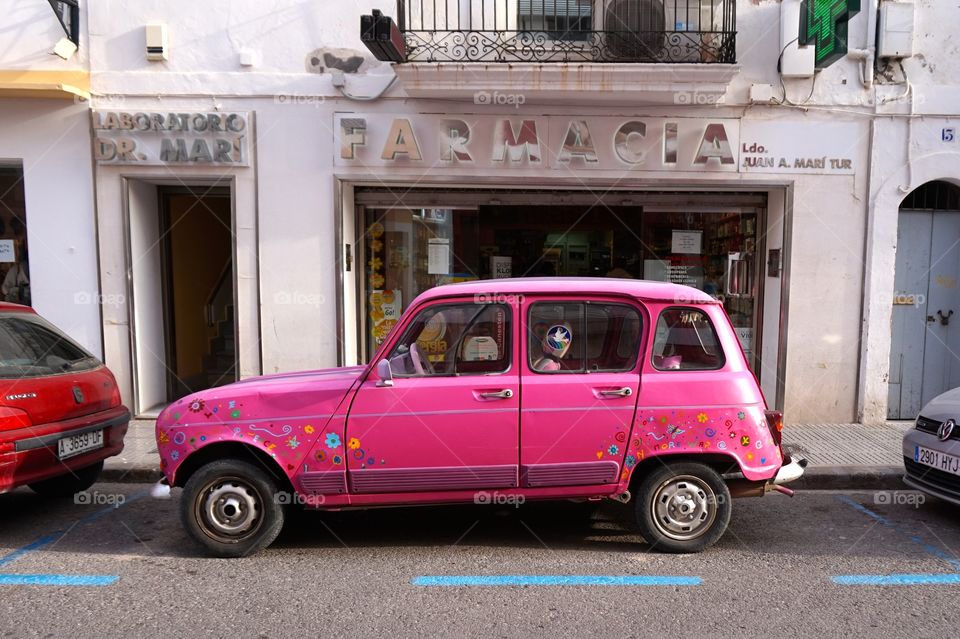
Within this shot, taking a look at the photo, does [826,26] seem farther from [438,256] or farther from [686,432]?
[686,432]

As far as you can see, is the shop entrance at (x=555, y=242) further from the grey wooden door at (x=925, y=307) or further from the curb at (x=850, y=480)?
the curb at (x=850, y=480)

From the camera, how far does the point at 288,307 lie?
8133 mm

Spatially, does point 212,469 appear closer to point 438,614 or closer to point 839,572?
point 438,614

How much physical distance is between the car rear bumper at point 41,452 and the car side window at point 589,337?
11.9ft

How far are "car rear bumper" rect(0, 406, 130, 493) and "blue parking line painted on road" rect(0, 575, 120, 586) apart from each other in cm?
73

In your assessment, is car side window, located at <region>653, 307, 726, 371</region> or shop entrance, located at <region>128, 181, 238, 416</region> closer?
car side window, located at <region>653, 307, 726, 371</region>

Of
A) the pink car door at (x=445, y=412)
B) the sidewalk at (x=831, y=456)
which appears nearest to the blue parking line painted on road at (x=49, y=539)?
the sidewalk at (x=831, y=456)

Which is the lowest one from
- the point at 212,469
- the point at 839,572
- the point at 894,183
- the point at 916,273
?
the point at 839,572

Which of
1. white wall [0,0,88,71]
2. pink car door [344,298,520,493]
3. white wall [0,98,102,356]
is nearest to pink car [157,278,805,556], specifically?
pink car door [344,298,520,493]

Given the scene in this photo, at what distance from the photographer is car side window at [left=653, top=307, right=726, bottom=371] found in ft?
14.4

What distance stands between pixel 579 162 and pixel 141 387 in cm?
625

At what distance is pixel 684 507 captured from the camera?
4375mm

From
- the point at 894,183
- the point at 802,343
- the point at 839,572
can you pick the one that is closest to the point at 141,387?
the point at 839,572

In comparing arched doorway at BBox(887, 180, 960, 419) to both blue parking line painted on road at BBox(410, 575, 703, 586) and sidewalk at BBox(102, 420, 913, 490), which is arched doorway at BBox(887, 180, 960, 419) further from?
blue parking line painted on road at BBox(410, 575, 703, 586)
